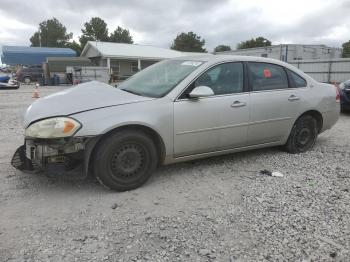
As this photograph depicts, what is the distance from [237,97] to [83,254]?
272 cm

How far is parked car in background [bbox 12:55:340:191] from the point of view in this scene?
3.31 metres

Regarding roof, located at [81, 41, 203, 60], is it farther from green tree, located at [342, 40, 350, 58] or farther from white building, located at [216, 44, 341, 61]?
green tree, located at [342, 40, 350, 58]

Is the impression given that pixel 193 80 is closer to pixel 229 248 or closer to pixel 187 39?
pixel 229 248

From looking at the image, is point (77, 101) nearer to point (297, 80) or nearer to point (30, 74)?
point (297, 80)

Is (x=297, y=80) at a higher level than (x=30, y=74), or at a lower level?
lower

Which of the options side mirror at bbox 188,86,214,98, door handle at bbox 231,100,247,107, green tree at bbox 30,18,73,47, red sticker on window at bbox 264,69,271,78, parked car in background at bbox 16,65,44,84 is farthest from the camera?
green tree at bbox 30,18,73,47

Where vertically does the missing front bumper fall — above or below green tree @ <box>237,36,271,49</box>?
below

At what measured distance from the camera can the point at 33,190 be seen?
360 centimetres

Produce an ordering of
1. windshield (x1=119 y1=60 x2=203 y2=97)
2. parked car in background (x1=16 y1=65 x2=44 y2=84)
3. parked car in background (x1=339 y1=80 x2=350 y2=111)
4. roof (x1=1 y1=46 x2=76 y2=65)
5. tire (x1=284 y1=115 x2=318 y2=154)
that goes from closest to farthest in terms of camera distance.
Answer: windshield (x1=119 y1=60 x2=203 y2=97), tire (x1=284 y1=115 x2=318 y2=154), parked car in background (x1=339 y1=80 x2=350 y2=111), parked car in background (x1=16 y1=65 x2=44 y2=84), roof (x1=1 y1=46 x2=76 y2=65)

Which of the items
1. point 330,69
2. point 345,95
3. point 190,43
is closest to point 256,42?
point 190,43

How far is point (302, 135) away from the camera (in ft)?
16.8

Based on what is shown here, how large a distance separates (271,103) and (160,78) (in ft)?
5.28

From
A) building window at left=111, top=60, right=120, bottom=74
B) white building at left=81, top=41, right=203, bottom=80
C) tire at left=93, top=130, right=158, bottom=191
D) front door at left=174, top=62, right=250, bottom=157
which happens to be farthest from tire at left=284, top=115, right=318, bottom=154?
building window at left=111, top=60, right=120, bottom=74

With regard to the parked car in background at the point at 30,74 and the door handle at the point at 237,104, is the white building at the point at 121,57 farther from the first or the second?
the door handle at the point at 237,104
